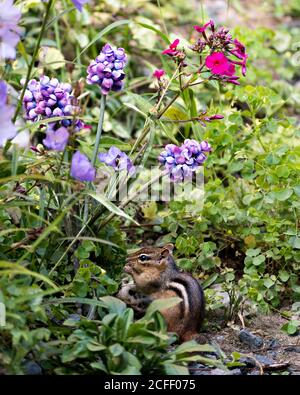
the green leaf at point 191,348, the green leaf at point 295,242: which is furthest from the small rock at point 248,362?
the green leaf at point 295,242

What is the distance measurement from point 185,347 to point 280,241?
1.27 meters

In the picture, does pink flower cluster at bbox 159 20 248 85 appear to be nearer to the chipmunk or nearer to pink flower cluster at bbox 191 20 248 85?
pink flower cluster at bbox 191 20 248 85

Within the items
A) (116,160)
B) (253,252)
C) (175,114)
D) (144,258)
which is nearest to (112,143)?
(116,160)

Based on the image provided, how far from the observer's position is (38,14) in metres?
6.78

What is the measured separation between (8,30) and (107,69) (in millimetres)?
578

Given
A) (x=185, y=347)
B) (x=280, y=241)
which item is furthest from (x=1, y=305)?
(x=280, y=241)

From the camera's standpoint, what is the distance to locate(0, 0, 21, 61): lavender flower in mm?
3258

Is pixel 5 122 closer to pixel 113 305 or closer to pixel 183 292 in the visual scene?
pixel 113 305

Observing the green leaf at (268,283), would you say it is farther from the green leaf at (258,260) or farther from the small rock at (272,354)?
the small rock at (272,354)

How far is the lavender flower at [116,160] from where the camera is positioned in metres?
3.83

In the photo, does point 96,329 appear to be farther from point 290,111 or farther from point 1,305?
point 290,111

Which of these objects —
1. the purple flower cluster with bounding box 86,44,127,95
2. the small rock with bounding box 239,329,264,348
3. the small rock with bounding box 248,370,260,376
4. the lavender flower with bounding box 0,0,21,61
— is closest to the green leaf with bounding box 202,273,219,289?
the small rock with bounding box 239,329,264,348

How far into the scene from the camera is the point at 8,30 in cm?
327

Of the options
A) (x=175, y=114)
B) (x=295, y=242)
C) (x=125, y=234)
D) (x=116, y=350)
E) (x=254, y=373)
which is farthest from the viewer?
(x=125, y=234)
